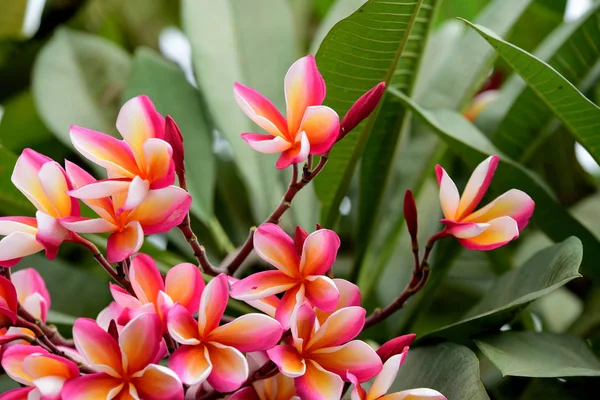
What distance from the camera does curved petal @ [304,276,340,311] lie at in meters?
0.32

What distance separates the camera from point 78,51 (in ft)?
2.75

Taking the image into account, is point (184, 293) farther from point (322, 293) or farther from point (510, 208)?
point (510, 208)

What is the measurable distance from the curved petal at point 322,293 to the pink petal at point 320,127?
0.07 metres

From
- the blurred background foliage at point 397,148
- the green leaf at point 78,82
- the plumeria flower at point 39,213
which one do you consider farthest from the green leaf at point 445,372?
the green leaf at point 78,82

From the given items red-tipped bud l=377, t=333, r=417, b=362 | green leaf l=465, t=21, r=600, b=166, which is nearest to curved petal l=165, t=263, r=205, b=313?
red-tipped bud l=377, t=333, r=417, b=362

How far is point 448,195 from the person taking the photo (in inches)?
14.6

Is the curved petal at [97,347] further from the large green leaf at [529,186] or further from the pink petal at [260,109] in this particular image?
the large green leaf at [529,186]

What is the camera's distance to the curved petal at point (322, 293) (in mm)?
322

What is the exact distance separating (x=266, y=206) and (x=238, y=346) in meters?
0.38

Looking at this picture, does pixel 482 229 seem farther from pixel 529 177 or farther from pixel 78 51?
pixel 78 51

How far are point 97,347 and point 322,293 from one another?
4.3 inches

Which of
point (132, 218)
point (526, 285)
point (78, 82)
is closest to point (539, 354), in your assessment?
point (526, 285)

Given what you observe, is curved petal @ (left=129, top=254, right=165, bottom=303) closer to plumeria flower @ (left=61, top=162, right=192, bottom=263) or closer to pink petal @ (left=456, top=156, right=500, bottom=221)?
plumeria flower @ (left=61, top=162, right=192, bottom=263)

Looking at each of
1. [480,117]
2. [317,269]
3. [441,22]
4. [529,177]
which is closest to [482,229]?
[317,269]
